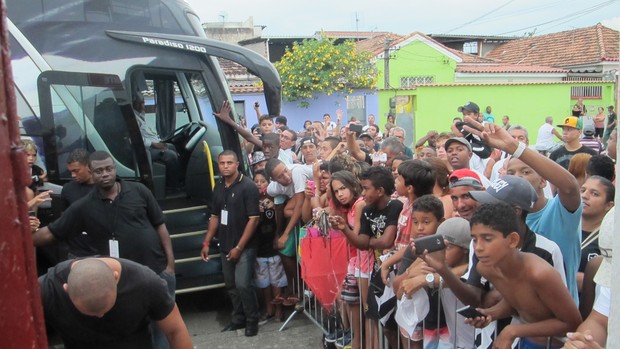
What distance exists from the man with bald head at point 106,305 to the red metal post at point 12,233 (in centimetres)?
186

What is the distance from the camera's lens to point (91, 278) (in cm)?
270

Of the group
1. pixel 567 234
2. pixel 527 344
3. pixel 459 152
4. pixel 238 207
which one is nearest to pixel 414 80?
pixel 238 207

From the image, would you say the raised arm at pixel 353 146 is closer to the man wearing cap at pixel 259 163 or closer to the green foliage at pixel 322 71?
the man wearing cap at pixel 259 163

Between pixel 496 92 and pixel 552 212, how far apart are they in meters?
21.7

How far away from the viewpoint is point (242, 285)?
5645 mm

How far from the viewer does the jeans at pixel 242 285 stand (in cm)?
565

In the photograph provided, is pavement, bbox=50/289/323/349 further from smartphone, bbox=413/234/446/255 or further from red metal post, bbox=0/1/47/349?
red metal post, bbox=0/1/47/349

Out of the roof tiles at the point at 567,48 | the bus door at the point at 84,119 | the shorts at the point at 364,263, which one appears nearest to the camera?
the shorts at the point at 364,263

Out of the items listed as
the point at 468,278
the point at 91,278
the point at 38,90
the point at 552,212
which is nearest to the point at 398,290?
the point at 468,278

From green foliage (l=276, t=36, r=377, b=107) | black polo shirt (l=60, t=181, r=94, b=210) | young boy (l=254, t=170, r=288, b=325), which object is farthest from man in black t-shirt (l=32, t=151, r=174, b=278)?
green foliage (l=276, t=36, r=377, b=107)

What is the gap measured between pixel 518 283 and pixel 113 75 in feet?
14.7

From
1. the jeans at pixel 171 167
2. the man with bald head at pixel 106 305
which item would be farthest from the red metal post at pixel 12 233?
the jeans at pixel 171 167

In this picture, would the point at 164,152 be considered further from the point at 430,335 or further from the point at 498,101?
the point at 498,101

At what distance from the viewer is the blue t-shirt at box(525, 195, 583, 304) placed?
3105 mm
